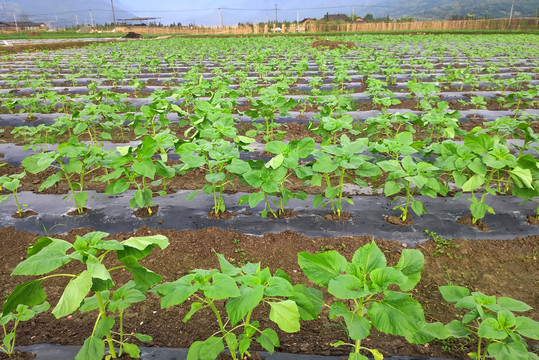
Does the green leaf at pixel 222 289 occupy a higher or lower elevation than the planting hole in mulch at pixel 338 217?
higher

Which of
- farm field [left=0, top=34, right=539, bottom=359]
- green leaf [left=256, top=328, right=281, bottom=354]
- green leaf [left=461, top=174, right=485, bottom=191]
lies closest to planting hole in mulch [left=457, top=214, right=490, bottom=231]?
farm field [left=0, top=34, right=539, bottom=359]

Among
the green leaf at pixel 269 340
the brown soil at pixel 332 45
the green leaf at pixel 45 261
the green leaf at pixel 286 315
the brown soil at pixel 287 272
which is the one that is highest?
the brown soil at pixel 332 45

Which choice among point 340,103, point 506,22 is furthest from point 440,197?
point 506,22

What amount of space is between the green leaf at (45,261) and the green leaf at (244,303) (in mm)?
576

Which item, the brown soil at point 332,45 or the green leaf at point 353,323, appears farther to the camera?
the brown soil at point 332,45

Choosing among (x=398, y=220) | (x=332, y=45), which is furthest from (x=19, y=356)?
(x=332, y=45)

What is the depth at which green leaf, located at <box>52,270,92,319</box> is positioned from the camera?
1.12 m

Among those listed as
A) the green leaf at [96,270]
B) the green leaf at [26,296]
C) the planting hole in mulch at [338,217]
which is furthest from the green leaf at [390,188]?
the green leaf at [26,296]

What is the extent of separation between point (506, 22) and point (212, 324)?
119 feet

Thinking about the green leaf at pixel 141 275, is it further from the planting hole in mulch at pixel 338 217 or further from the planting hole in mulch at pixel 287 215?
the planting hole in mulch at pixel 338 217

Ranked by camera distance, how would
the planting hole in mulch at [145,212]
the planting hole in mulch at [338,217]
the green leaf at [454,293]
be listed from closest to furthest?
the green leaf at [454,293]
the planting hole in mulch at [338,217]
the planting hole in mulch at [145,212]

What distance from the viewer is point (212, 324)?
1896 millimetres

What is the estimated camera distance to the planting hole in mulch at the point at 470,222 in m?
2.69

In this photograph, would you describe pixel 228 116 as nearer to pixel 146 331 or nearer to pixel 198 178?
pixel 198 178
